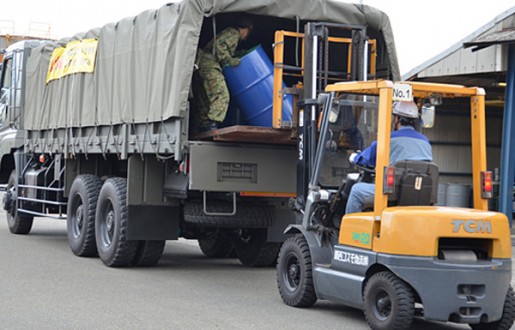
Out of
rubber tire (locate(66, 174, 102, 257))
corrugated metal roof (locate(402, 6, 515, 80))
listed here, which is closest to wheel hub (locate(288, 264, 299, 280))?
rubber tire (locate(66, 174, 102, 257))

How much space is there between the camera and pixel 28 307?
8.97 meters

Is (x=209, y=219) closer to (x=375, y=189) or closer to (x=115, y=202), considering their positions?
(x=115, y=202)

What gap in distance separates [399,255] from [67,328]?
2.99 m

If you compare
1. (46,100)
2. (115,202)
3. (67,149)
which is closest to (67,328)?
(115,202)

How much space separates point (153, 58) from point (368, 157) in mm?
4368

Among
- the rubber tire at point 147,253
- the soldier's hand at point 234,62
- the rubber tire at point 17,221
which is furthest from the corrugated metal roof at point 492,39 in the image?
the rubber tire at point 17,221

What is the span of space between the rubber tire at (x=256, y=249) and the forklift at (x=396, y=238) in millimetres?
3740

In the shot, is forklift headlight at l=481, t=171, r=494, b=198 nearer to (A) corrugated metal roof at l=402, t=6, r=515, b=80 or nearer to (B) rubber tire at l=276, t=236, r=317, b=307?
(B) rubber tire at l=276, t=236, r=317, b=307

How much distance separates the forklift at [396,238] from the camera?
25.4 ft

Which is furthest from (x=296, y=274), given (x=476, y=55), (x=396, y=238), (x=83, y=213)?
(x=476, y=55)

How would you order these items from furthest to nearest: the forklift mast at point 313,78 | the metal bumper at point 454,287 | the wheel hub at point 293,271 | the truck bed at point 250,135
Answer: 1. the truck bed at point 250,135
2. the forklift mast at point 313,78
3. the wheel hub at point 293,271
4. the metal bumper at point 454,287

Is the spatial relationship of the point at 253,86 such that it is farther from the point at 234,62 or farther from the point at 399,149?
the point at 399,149

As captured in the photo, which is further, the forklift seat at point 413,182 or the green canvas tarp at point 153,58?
the green canvas tarp at point 153,58

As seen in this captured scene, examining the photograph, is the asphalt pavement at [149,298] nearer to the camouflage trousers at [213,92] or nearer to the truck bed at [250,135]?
the truck bed at [250,135]
